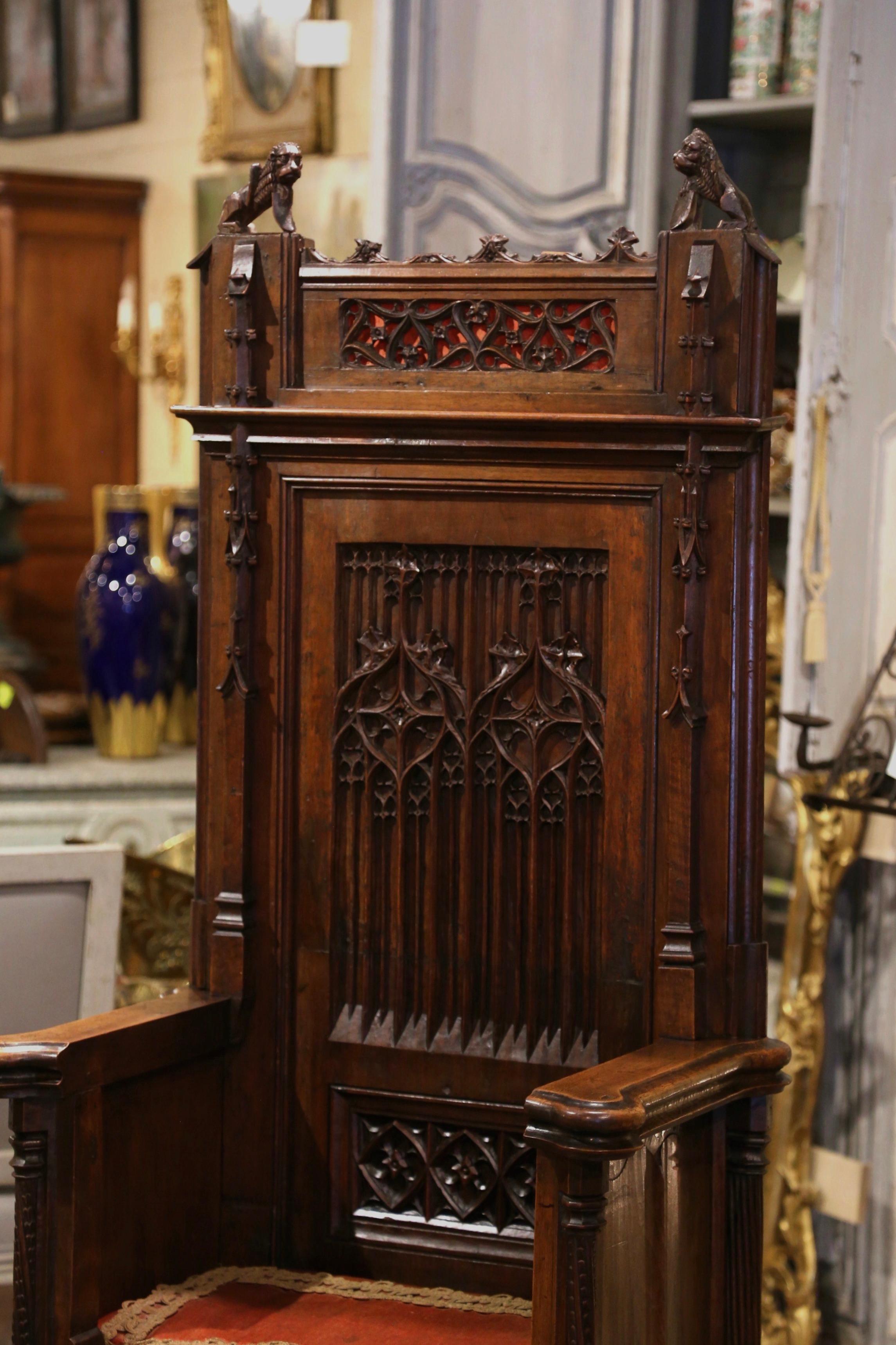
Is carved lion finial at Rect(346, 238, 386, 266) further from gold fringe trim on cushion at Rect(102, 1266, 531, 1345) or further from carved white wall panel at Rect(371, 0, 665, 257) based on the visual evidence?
carved white wall panel at Rect(371, 0, 665, 257)

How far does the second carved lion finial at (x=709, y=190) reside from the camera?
1.77m

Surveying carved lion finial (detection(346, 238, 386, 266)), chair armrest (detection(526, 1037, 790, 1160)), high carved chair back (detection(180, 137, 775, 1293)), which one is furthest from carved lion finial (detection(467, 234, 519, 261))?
chair armrest (detection(526, 1037, 790, 1160))

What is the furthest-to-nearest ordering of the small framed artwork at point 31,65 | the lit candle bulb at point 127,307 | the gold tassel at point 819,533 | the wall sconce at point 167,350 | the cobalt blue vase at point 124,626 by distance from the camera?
the small framed artwork at point 31,65, the wall sconce at point 167,350, the lit candle bulb at point 127,307, the cobalt blue vase at point 124,626, the gold tassel at point 819,533

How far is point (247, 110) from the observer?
16.8 feet

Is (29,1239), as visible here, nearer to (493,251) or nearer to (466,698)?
(466,698)

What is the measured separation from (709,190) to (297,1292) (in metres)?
1.24

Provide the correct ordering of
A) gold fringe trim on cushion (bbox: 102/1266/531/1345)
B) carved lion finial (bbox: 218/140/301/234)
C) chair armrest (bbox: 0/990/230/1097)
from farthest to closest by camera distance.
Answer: carved lion finial (bbox: 218/140/301/234) < gold fringe trim on cushion (bbox: 102/1266/531/1345) < chair armrest (bbox: 0/990/230/1097)

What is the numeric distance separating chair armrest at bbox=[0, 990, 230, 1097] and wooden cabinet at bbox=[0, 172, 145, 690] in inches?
155

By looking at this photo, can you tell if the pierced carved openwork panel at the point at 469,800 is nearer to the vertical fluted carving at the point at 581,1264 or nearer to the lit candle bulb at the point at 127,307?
the vertical fluted carving at the point at 581,1264

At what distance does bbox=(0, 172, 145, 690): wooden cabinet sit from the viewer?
5715 millimetres

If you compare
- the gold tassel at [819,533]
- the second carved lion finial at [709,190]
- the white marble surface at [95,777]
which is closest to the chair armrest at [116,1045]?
the second carved lion finial at [709,190]

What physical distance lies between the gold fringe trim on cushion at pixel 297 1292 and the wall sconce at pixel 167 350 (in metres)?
3.90

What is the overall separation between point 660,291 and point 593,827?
22.6 inches

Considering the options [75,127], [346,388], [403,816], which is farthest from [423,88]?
[75,127]
